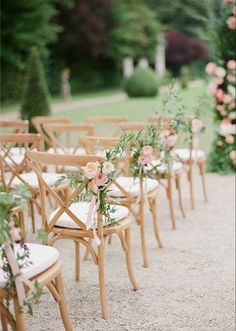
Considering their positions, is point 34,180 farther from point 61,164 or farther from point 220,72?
point 220,72

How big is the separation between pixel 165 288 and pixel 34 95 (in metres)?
7.22

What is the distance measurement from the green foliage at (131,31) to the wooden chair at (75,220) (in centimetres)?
3140

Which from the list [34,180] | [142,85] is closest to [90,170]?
[34,180]

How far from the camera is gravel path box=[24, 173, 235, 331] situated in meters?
3.71

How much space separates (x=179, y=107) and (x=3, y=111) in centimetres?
1626

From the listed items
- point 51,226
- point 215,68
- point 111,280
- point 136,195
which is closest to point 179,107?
point 136,195

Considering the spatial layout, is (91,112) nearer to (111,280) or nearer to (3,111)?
(3,111)

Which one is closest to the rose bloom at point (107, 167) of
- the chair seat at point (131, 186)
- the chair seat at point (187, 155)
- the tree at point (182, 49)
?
the chair seat at point (131, 186)

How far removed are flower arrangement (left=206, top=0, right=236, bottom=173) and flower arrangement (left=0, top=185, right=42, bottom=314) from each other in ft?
19.9

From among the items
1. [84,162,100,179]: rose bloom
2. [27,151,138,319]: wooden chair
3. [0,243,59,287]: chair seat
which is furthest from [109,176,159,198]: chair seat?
[0,243,59,287]: chair seat

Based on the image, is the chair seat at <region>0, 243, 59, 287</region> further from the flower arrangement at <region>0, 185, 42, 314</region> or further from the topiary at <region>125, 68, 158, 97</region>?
the topiary at <region>125, 68, 158, 97</region>

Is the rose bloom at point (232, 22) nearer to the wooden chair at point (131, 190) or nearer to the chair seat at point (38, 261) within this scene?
the wooden chair at point (131, 190)

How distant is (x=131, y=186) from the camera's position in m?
4.75

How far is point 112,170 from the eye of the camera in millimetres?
3449
